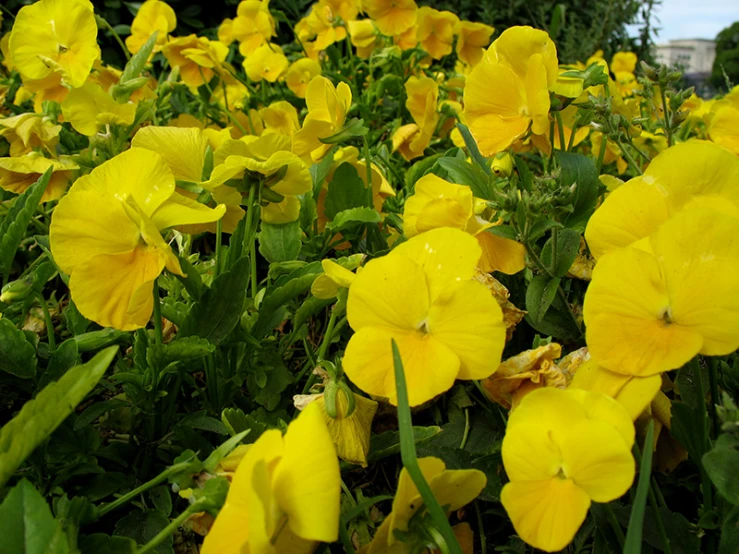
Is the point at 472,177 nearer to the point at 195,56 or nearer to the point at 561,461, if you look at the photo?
the point at 561,461

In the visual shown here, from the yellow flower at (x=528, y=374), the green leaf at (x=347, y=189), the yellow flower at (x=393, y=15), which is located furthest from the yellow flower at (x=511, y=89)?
the yellow flower at (x=393, y=15)

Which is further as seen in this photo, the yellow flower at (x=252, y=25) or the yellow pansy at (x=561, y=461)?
the yellow flower at (x=252, y=25)

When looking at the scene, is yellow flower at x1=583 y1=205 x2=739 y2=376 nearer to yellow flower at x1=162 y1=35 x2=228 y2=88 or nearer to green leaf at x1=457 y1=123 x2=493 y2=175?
green leaf at x1=457 y1=123 x2=493 y2=175

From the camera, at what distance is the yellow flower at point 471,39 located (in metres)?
1.90

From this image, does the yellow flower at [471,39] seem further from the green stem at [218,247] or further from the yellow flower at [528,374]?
the yellow flower at [528,374]

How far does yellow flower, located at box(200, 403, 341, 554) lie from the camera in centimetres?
51

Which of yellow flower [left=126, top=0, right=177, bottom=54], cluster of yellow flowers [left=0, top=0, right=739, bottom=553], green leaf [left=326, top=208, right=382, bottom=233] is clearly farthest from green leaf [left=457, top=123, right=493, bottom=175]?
yellow flower [left=126, top=0, right=177, bottom=54]

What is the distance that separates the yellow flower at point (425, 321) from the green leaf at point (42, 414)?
0.74 feet

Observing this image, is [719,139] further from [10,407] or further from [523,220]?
[10,407]

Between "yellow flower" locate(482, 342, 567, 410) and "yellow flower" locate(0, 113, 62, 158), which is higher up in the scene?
"yellow flower" locate(0, 113, 62, 158)

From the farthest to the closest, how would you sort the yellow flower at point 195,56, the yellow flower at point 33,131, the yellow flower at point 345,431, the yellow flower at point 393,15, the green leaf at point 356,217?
the yellow flower at point 393,15 → the yellow flower at point 195,56 → the yellow flower at point 33,131 → the green leaf at point 356,217 → the yellow flower at point 345,431

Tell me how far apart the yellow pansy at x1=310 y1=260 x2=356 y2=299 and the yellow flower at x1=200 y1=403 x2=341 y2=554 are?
0.18m

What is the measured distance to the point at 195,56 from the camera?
1653 millimetres

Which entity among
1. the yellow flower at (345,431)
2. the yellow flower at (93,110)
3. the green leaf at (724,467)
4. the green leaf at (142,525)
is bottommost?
the green leaf at (142,525)
